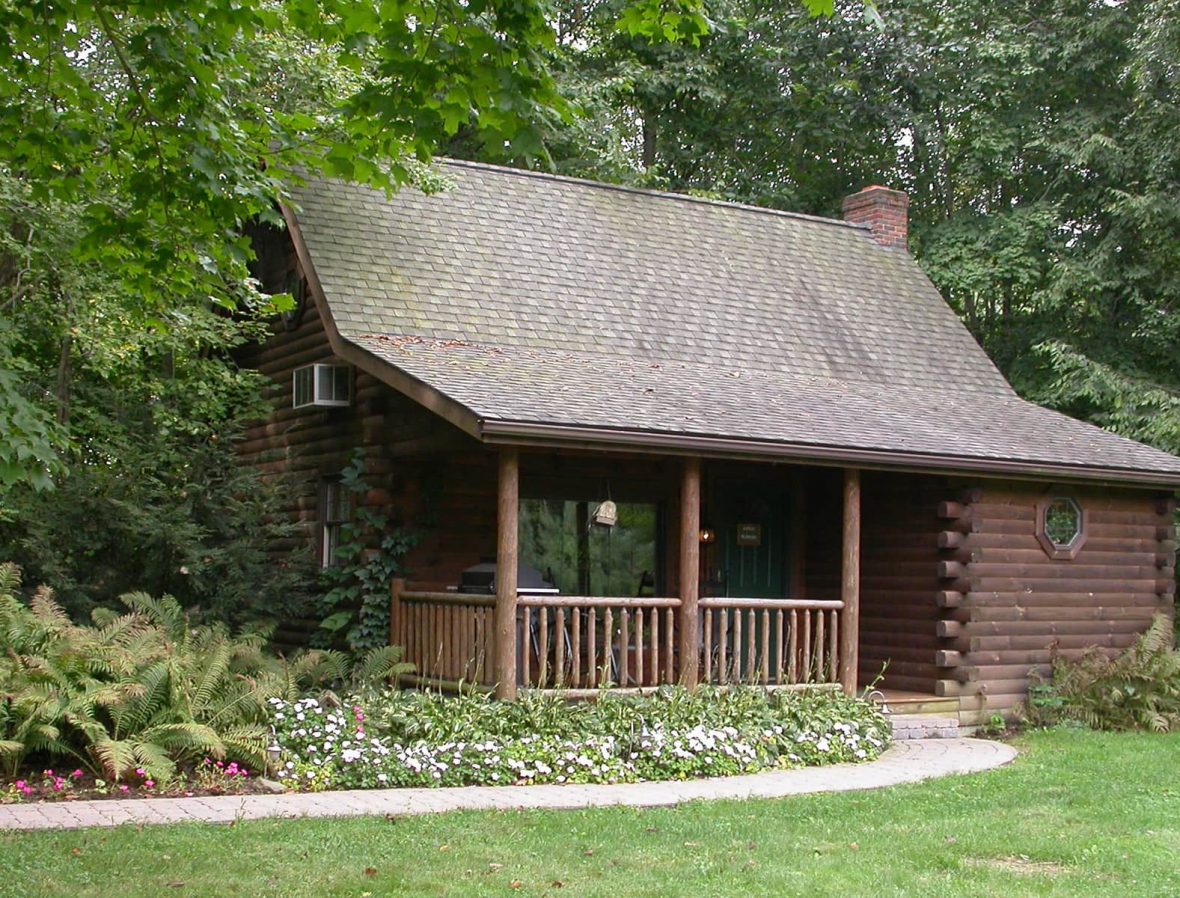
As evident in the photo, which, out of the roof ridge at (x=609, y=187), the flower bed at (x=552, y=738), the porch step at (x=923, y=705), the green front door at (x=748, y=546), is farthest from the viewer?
the roof ridge at (x=609, y=187)

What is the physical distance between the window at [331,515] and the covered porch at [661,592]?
1324 millimetres

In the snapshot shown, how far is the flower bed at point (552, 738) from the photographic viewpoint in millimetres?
10031

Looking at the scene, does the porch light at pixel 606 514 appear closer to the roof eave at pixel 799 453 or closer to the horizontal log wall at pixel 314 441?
the horizontal log wall at pixel 314 441

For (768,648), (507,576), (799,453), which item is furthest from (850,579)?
(507,576)

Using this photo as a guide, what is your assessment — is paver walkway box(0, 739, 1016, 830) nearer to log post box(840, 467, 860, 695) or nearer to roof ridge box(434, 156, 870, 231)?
log post box(840, 467, 860, 695)

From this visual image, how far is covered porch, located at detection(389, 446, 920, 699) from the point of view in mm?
Result: 11562

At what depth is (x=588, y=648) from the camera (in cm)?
1189

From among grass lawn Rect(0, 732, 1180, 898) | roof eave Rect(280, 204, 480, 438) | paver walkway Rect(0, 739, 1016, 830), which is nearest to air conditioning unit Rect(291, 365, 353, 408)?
roof eave Rect(280, 204, 480, 438)

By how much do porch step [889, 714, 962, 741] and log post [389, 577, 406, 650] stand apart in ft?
15.4

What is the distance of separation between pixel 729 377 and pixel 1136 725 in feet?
17.3

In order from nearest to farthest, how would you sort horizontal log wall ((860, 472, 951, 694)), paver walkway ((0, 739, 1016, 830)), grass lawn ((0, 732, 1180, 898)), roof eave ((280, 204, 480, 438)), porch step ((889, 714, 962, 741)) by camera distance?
grass lawn ((0, 732, 1180, 898)) < paver walkway ((0, 739, 1016, 830)) < roof eave ((280, 204, 480, 438)) < porch step ((889, 714, 962, 741)) < horizontal log wall ((860, 472, 951, 694))

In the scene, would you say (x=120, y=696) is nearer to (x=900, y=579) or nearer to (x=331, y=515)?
(x=331, y=515)

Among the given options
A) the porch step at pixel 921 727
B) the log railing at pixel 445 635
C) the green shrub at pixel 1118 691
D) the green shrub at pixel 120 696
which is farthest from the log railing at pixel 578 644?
the green shrub at pixel 1118 691

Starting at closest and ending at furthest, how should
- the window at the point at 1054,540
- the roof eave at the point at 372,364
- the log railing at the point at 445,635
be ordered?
1. the roof eave at the point at 372,364
2. the log railing at the point at 445,635
3. the window at the point at 1054,540
